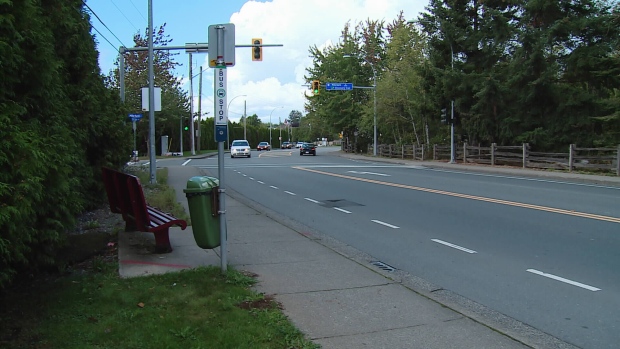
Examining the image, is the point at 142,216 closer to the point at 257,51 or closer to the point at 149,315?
the point at 149,315

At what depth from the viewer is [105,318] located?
4695 mm

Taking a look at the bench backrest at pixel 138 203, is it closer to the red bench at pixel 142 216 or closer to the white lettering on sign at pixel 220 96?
the red bench at pixel 142 216

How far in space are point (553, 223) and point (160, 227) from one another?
302 inches

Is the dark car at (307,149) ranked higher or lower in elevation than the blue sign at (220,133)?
lower

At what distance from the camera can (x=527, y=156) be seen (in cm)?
2794

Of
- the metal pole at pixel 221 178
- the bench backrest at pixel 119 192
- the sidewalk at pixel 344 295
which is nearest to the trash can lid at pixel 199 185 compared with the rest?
the metal pole at pixel 221 178

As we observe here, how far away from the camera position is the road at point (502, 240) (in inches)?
212

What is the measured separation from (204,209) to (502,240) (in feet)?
17.6

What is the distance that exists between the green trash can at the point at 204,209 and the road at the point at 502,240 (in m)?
2.66

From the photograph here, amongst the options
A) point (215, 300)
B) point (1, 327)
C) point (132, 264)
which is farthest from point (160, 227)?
point (1, 327)

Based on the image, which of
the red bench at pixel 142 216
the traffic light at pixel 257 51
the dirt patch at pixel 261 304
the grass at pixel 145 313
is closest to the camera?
the grass at pixel 145 313

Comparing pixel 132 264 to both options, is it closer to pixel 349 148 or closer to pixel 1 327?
pixel 1 327

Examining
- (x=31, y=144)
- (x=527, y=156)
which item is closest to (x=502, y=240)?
(x=31, y=144)

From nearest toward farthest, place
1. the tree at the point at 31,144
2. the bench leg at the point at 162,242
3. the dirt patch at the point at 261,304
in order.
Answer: the tree at the point at 31,144
the dirt patch at the point at 261,304
the bench leg at the point at 162,242
